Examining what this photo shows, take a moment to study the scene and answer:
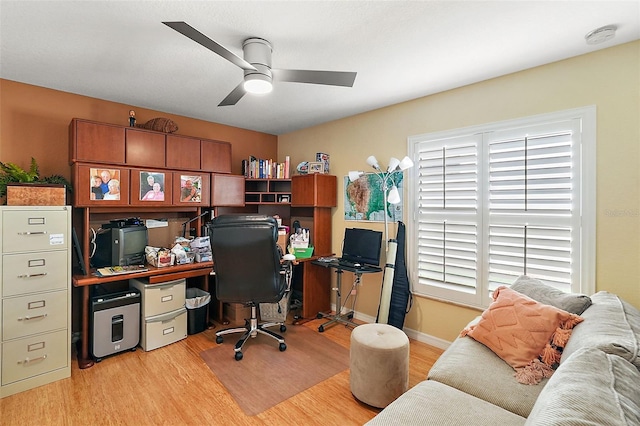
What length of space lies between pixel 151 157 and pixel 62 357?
1980 millimetres

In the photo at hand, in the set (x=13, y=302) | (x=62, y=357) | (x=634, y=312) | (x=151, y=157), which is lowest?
(x=62, y=357)

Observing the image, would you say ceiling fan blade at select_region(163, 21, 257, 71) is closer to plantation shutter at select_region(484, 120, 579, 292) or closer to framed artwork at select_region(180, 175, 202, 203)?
framed artwork at select_region(180, 175, 202, 203)

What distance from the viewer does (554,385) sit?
1046 millimetres

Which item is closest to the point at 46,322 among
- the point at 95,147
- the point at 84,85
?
the point at 95,147

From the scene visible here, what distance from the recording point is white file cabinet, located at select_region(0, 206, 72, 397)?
2.28m

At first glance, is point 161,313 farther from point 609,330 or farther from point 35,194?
point 609,330

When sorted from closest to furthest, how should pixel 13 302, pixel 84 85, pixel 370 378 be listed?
1. pixel 370 378
2. pixel 13 302
3. pixel 84 85

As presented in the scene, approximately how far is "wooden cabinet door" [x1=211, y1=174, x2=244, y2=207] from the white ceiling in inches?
43.6

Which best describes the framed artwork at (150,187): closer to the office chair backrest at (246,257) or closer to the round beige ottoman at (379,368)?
the office chair backrest at (246,257)

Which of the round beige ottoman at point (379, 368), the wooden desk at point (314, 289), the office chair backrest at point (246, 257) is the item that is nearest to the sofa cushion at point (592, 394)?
the round beige ottoman at point (379, 368)

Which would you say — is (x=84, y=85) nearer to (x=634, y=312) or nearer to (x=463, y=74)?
(x=463, y=74)

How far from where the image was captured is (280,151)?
194 inches

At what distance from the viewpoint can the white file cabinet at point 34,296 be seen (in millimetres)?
2279

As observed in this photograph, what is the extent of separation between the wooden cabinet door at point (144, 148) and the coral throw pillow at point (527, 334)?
339 centimetres
